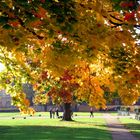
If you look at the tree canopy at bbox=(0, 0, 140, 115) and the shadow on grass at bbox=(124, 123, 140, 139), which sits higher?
the tree canopy at bbox=(0, 0, 140, 115)

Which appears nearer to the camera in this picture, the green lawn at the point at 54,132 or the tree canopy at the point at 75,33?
the tree canopy at the point at 75,33

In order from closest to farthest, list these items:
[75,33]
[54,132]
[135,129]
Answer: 1. [75,33]
2. [54,132]
3. [135,129]

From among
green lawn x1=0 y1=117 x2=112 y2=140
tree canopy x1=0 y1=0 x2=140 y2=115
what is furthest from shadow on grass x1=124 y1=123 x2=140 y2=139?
tree canopy x1=0 y1=0 x2=140 y2=115

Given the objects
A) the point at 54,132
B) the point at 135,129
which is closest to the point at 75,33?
the point at 54,132

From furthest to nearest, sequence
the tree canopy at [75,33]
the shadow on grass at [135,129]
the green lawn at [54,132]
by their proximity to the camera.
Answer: the shadow on grass at [135,129]
the green lawn at [54,132]
the tree canopy at [75,33]

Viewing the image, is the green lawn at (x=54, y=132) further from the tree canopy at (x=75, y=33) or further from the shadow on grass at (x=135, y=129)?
the tree canopy at (x=75, y=33)

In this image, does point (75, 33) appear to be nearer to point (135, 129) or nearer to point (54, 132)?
point (54, 132)

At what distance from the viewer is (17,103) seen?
18734mm

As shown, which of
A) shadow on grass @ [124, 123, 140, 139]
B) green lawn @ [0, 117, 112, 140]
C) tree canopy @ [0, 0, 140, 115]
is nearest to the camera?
tree canopy @ [0, 0, 140, 115]

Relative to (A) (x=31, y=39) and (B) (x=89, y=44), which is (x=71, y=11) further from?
(A) (x=31, y=39)

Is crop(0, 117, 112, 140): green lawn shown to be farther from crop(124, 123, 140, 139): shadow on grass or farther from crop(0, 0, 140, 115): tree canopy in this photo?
crop(0, 0, 140, 115): tree canopy

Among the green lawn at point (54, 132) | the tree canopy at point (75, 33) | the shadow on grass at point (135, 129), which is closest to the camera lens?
the tree canopy at point (75, 33)

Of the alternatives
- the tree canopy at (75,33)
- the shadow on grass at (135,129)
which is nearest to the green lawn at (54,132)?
the shadow on grass at (135,129)

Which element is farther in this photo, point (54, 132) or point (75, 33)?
point (54, 132)
